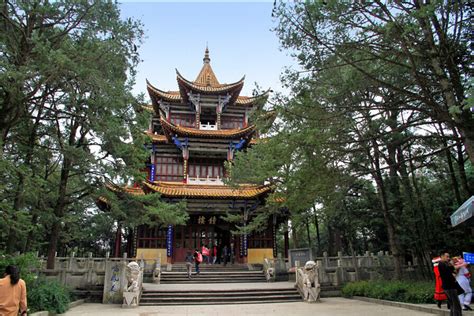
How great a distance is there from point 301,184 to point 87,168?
6.36 metres

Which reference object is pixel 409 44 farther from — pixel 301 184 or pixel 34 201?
pixel 34 201

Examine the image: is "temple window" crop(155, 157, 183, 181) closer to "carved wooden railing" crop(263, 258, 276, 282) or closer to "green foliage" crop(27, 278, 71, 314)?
"carved wooden railing" crop(263, 258, 276, 282)

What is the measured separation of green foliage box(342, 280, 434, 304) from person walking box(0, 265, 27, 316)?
8.42 meters

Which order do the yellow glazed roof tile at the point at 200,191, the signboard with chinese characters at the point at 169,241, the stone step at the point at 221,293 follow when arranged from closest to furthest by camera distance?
the stone step at the point at 221,293, the yellow glazed roof tile at the point at 200,191, the signboard with chinese characters at the point at 169,241

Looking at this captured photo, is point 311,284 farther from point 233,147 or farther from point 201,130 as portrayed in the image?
point 201,130

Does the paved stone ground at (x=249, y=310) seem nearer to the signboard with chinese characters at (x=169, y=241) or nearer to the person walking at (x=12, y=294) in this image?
the person walking at (x=12, y=294)

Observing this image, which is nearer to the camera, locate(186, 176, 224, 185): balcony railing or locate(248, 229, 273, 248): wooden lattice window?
locate(248, 229, 273, 248): wooden lattice window

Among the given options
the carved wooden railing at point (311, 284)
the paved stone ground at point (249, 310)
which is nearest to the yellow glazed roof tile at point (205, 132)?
the carved wooden railing at point (311, 284)

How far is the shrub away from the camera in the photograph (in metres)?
7.11

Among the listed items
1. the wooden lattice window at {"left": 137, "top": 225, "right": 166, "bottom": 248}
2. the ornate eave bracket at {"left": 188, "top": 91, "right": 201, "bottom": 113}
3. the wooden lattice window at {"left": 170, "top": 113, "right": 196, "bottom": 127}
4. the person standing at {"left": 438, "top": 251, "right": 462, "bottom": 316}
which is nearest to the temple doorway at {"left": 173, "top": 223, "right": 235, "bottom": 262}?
the wooden lattice window at {"left": 137, "top": 225, "right": 166, "bottom": 248}

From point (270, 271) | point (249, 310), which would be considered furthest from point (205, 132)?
point (249, 310)

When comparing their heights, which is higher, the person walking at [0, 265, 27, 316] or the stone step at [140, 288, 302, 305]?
the person walking at [0, 265, 27, 316]

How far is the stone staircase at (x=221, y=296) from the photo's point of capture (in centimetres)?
1020

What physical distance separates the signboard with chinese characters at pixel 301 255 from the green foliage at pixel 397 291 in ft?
6.14
